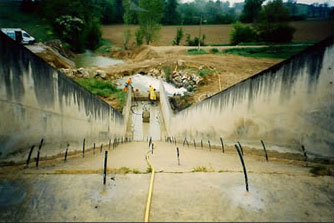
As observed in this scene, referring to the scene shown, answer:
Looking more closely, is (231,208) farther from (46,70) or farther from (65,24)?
(65,24)

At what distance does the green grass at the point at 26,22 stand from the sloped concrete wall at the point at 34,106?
1323 inches

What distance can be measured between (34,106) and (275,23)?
29.9m

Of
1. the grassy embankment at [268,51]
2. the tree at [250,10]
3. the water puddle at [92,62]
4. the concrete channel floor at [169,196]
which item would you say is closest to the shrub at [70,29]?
the water puddle at [92,62]

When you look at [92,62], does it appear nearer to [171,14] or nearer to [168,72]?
[168,72]

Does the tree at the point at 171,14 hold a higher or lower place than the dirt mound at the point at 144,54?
higher

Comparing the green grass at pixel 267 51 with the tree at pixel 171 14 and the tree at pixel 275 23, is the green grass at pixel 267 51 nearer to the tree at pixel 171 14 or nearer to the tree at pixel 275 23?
the tree at pixel 275 23

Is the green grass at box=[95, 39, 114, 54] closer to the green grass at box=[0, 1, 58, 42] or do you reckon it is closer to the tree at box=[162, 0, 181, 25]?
the green grass at box=[0, 1, 58, 42]

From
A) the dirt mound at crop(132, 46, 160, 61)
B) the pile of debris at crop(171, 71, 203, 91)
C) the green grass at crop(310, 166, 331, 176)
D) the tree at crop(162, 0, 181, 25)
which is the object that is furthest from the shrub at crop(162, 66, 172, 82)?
the tree at crop(162, 0, 181, 25)

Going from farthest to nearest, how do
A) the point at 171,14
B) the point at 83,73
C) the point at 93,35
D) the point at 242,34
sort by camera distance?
the point at 171,14, the point at 93,35, the point at 242,34, the point at 83,73

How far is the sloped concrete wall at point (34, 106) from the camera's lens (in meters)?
3.15

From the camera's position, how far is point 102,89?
16859mm

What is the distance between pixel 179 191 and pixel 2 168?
2.48m

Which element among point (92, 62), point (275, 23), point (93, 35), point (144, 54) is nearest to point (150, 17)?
point (93, 35)

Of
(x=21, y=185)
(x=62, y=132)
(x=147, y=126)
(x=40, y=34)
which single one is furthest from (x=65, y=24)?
(x=21, y=185)
